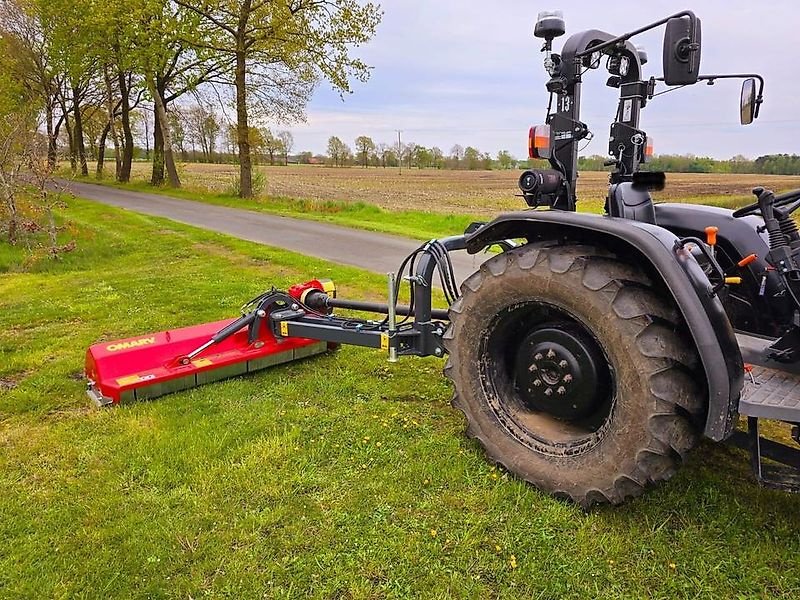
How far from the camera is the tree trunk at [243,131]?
60.9ft

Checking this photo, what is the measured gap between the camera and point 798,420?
2104mm

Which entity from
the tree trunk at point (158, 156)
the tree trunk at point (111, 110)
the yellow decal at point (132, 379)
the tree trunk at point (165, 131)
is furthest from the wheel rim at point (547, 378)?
the tree trunk at point (111, 110)

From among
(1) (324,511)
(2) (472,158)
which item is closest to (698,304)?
(1) (324,511)

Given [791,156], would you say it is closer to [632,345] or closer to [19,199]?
[632,345]

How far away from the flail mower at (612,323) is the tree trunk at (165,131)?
68.9ft

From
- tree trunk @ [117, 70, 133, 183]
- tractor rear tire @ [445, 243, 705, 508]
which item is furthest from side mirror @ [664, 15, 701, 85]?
tree trunk @ [117, 70, 133, 183]

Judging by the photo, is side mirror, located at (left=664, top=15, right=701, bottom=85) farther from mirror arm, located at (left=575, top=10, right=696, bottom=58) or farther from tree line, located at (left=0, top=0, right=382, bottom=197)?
tree line, located at (left=0, top=0, right=382, bottom=197)

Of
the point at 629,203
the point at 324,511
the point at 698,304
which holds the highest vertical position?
the point at 629,203

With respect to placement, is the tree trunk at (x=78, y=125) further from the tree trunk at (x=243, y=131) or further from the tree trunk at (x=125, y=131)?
the tree trunk at (x=243, y=131)

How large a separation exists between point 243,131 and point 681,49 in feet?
60.5

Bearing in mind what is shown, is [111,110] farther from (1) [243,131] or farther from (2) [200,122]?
(1) [243,131]

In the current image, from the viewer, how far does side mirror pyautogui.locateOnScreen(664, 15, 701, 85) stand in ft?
8.61

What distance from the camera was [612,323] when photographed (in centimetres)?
239

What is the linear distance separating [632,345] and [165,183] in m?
26.2
